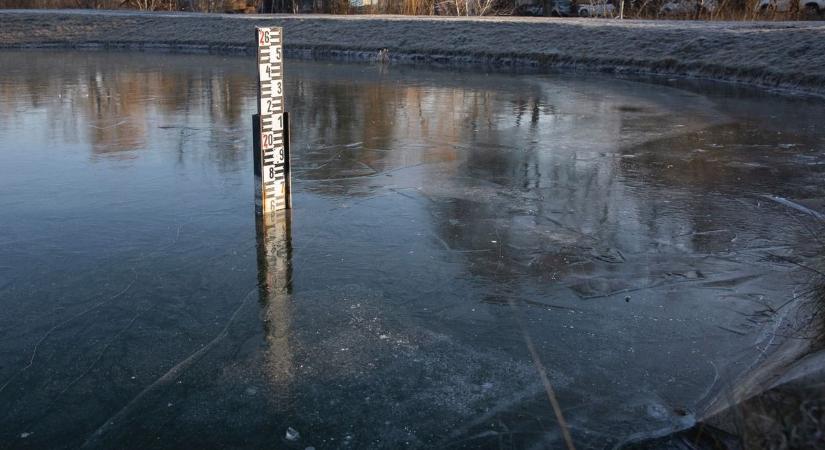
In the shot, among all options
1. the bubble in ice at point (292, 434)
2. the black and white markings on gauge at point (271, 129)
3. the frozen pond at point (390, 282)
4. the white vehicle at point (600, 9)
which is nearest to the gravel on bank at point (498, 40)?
the white vehicle at point (600, 9)

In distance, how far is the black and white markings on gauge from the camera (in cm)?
807

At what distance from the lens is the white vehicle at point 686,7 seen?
34031mm

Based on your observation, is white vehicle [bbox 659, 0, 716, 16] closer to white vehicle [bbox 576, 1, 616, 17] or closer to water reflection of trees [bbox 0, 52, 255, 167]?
white vehicle [bbox 576, 1, 616, 17]

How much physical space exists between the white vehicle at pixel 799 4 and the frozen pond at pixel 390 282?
21.5 meters

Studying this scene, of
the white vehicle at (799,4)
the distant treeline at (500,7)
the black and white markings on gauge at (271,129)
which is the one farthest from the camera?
the distant treeline at (500,7)

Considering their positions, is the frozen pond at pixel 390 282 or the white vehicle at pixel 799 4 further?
the white vehicle at pixel 799 4

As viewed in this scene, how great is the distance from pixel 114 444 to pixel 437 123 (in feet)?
33.7

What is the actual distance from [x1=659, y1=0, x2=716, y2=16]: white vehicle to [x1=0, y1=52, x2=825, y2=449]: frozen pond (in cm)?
2257

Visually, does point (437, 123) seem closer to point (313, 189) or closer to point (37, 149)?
point (313, 189)

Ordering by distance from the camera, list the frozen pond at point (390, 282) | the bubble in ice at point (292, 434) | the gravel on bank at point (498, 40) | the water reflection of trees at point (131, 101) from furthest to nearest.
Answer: the gravel on bank at point (498, 40), the water reflection of trees at point (131, 101), the frozen pond at point (390, 282), the bubble in ice at point (292, 434)

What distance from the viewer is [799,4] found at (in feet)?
107

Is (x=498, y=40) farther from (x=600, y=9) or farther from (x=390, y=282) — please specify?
(x=390, y=282)

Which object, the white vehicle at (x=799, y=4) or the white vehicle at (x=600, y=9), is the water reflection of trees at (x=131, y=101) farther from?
the white vehicle at (x=799, y=4)

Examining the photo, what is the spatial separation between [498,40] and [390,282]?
79.2ft
